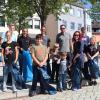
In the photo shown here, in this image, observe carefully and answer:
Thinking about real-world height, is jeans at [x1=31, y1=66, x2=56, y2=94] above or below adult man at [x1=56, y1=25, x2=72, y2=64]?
below

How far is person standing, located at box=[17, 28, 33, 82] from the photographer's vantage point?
12641 mm

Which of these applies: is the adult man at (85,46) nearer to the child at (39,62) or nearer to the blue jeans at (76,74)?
the blue jeans at (76,74)

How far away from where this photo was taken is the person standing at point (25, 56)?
1264 cm

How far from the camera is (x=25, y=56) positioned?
1291 cm

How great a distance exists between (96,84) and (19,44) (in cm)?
301

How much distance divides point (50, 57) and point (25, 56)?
0.84 metres

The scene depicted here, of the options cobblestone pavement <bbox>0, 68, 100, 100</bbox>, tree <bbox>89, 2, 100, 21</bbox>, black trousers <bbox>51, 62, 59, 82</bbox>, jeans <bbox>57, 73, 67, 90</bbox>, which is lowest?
cobblestone pavement <bbox>0, 68, 100, 100</bbox>

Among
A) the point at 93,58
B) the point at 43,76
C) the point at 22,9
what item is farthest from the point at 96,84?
the point at 22,9

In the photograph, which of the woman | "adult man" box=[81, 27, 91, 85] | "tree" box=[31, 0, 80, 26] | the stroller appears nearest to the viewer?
the stroller

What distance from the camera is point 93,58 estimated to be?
13.7 metres

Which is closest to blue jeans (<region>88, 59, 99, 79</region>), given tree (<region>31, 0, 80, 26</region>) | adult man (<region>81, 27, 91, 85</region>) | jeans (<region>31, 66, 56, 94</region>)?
adult man (<region>81, 27, 91, 85</region>)

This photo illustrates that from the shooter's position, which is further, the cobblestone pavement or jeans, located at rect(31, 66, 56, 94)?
jeans, located at rect(31, 66, 56, 94)

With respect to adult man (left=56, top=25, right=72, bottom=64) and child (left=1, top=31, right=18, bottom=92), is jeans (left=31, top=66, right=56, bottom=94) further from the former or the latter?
adult man (left=56, top=25, right=72, bottom=64)

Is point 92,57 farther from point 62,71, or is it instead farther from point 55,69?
point 62,71
